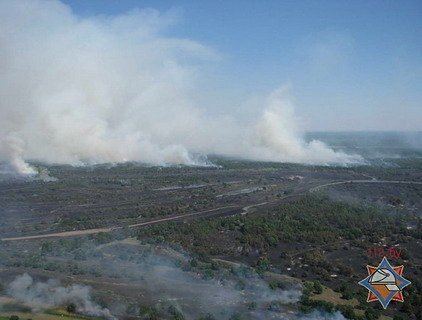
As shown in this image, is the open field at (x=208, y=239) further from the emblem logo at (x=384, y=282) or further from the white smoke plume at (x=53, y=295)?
the emblem logo at (x=384, y=282)

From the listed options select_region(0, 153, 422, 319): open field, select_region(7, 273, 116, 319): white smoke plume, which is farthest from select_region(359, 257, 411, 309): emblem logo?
select_region(7, 273, 116, 319): white smoke plume

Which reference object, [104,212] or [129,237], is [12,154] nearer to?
[104,212]

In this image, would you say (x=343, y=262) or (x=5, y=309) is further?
(x=343, y=262)

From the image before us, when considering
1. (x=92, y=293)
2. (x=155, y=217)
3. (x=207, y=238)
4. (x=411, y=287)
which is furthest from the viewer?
(x=155, y=217)

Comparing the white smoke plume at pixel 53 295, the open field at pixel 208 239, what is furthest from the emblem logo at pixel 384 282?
the white smoke plume at pixel 53 295

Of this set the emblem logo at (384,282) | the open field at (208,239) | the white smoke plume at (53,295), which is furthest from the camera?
the open field at (208,239)

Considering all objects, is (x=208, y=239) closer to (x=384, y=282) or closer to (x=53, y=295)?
(x=53, y=295)

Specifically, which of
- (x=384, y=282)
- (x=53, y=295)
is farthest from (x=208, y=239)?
(x=384, y=282)

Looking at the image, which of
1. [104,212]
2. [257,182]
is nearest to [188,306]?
[104,212]
